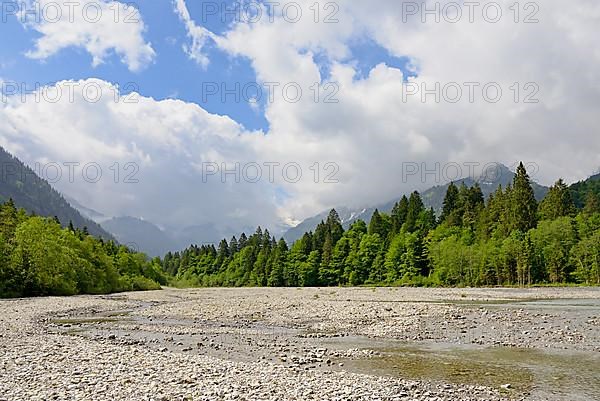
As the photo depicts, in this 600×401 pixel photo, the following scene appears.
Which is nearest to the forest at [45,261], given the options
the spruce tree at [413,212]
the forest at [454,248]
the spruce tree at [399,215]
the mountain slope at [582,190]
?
the forest at [454,248]

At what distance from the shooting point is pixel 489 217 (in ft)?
341

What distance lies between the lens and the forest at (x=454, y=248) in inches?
3270

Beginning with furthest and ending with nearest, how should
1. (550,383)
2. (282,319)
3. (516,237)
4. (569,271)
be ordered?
1. (516,237)
2. (569,271)
3. (282,319)
4. (550,383)

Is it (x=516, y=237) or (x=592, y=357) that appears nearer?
(x=592, y=357)

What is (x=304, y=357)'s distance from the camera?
17.6 meters

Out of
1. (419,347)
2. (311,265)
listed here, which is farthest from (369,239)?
(419,347)

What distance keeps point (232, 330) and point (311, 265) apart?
10392 centimetres

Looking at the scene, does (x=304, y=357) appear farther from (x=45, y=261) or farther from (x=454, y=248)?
(x=454, y=248)

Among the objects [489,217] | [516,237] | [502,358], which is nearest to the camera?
[502,358]

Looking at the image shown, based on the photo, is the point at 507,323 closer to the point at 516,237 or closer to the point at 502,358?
the point at 502,358

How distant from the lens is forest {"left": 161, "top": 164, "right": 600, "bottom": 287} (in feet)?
273

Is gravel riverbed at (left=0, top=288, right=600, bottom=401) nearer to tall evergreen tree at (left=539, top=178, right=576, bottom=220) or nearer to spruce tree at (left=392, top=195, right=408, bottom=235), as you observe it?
tall evergreen tree at (left=539, top=178, right=576, bottom=220)

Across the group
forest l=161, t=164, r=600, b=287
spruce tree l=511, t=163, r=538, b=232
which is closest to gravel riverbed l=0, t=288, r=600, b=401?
forest l=161, t=164, r=600, b=287

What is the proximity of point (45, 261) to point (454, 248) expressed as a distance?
226 feet
